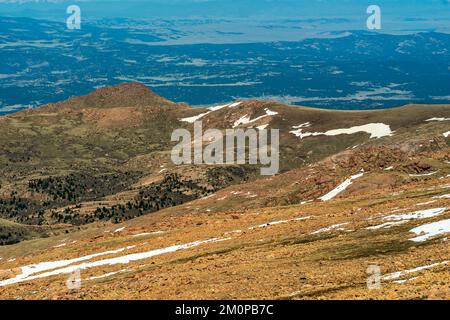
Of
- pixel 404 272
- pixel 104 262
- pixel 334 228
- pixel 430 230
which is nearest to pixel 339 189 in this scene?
pixel 334 228

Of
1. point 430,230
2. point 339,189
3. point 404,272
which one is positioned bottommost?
point 339,189

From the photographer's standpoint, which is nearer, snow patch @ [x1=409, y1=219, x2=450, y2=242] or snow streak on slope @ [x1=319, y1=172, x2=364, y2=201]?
snow patch @ [x1=409, y1=219, x2=450, y2=242]

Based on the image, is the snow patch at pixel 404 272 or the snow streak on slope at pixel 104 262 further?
the snow streak on slope at pixel 104 262

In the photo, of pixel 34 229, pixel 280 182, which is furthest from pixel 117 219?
pixel 280 182

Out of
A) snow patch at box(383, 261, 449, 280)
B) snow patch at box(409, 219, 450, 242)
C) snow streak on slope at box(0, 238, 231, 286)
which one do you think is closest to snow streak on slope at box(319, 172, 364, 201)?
snow streak on slope at box(0, 238, 231, 286)

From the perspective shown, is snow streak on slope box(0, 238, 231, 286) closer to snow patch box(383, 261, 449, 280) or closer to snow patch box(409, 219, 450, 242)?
→ snow patch box(409, 219, 450, 242)

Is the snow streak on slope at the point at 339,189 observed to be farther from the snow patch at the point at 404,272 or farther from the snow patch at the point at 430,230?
the snow patch at the point at 404,272

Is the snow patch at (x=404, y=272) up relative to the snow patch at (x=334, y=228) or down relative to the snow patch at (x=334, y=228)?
up

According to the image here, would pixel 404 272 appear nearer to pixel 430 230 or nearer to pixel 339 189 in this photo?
pixel 430 230

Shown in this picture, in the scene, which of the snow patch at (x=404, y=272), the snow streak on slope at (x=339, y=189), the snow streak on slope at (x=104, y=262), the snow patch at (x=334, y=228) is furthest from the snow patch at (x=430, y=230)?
the snow streak on slope at (x=339, y=189)

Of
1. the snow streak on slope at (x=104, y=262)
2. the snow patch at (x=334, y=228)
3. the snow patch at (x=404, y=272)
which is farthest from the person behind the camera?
the snow streak on slope at (x=104, y=262)
